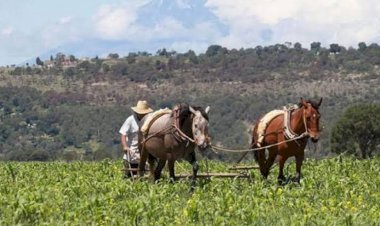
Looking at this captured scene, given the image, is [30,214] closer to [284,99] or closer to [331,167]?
[331,167]

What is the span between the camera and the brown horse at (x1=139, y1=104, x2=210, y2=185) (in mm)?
15203

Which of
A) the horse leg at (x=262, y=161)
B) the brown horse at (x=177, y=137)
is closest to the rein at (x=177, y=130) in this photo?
the brown horse at (x=177, y=137)

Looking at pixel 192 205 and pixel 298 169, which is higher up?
pixel 192 205

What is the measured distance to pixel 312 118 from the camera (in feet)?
52.8

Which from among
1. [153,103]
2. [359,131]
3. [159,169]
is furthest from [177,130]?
[153,103]

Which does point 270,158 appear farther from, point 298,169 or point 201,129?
point 201,129

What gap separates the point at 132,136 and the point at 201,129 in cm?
390

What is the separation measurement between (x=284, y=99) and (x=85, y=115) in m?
42.0

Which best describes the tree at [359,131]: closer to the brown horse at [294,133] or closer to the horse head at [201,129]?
the brown horse at [294,133]

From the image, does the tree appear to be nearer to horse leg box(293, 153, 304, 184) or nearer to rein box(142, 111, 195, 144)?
horse leg box(293, 153, 304, 184)

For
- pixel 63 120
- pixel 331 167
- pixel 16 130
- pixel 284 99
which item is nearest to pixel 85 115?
pixel 63 120

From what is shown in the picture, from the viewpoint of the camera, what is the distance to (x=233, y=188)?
568 inches

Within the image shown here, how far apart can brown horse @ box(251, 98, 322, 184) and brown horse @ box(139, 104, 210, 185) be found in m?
1.85

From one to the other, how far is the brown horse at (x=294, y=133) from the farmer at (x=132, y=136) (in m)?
2.81
